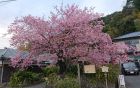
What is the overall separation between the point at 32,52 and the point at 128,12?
193ft

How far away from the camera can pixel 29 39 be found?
22.4m

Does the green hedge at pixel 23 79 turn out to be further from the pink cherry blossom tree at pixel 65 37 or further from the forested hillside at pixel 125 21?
the forested hillside at pixel 125 21

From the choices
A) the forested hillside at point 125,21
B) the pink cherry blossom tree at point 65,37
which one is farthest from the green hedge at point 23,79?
the forested hillside at point 125,21

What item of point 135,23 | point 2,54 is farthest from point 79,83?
point 135,23

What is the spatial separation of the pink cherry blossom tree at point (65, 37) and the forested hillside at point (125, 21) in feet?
147

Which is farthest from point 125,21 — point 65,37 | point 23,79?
point 65,37

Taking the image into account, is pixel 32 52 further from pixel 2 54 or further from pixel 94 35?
pixel 2 54

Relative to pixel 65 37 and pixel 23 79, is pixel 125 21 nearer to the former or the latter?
pixel 23 79

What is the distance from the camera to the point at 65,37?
22031 mm

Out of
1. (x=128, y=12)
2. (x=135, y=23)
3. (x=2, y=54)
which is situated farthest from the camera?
(x=128, y=12)

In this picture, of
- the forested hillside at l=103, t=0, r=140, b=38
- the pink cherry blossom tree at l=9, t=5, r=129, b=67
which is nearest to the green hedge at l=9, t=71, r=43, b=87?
the pink cherry blossom tree at l=9, t=5, r=129, b=67

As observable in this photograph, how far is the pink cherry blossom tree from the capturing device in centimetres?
2219

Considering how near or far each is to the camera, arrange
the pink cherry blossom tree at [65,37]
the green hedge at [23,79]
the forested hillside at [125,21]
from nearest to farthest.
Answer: the pink cherry blossom tree at [65,37]
the green hedge at [23,79]
the forested hillside at [125,21]

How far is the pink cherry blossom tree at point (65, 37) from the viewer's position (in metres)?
22.2
